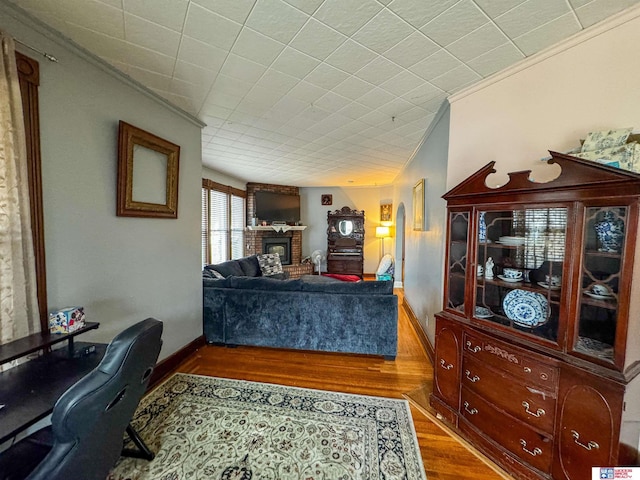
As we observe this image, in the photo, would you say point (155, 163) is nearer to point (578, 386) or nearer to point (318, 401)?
point (318, 401)

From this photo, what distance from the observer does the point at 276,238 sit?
22.4 feet

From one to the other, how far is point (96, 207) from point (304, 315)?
212cm

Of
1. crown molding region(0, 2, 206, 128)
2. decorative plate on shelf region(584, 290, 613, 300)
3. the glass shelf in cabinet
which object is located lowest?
the glass shelf in cabinet

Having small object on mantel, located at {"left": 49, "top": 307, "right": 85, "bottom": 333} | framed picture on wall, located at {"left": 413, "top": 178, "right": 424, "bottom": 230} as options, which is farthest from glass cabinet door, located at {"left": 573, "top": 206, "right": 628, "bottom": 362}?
small object on mantel, located at {"left": 49, "top": 307, "right": 85, "bottom": 333}

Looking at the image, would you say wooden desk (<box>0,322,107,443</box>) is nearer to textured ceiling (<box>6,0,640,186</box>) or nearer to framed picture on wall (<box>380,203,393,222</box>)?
textured ceiling (<box>6,0,640,186</box>)

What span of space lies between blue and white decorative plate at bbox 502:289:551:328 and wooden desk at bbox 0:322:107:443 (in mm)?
2361

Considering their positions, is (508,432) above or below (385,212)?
below

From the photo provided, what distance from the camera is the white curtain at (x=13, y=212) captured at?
1.27 m

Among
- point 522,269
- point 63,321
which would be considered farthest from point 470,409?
point 63,321

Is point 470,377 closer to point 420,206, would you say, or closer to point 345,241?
point 420,206

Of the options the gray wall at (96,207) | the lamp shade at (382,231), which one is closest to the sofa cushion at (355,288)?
the gray wall at (96,207)

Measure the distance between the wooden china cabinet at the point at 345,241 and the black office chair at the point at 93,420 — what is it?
237 inches

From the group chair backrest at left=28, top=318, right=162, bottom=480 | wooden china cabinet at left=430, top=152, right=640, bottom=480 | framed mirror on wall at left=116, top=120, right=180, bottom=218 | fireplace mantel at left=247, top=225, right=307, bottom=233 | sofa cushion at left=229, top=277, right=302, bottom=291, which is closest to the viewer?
chair backrest at left=28, top=318, right=162, bottom=480

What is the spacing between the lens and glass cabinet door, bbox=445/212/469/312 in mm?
1885
